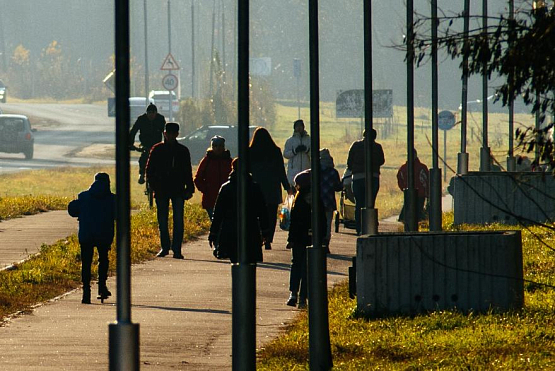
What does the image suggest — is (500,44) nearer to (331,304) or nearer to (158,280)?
(331,304)

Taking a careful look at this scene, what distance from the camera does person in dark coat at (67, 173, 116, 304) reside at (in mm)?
14234

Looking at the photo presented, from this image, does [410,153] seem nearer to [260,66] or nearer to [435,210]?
[435,210]

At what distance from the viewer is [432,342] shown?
36.4 ft

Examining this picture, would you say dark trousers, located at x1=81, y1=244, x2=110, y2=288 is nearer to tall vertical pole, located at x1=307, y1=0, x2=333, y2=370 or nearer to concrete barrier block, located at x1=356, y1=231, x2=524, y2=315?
concrete barrier block, located at x1=356, y1=231, x2=524, y2=315

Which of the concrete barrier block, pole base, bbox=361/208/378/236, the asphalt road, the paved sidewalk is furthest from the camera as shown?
the asphalt road

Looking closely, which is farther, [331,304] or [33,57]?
[33,57]

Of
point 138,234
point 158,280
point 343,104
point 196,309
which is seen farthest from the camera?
point 343,104

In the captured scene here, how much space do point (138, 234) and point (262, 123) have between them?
70058 mm

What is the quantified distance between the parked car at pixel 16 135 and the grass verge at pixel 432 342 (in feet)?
149

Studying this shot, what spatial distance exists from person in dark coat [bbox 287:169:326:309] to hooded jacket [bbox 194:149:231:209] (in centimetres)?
447

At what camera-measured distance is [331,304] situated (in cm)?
1405

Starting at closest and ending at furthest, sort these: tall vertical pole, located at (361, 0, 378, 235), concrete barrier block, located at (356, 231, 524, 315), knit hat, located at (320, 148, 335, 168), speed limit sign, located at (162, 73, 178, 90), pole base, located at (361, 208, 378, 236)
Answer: concrete barrier block, located at (356, 231, 524, 315) < tall vertical pole, located at (361, 0, 378, 235) < pole base, located at (361, 208, 378, 236) < knit hat, located at (320, 148, 335, 168) < speed limit sign, located at (162, 73, 178, 90)

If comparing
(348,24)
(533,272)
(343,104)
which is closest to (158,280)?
(533,272)

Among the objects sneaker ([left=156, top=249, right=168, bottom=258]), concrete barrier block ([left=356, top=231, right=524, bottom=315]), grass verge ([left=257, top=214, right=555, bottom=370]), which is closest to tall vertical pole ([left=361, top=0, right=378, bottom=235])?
grass verge ([left=257, top=214, right=555, bottom=370])
